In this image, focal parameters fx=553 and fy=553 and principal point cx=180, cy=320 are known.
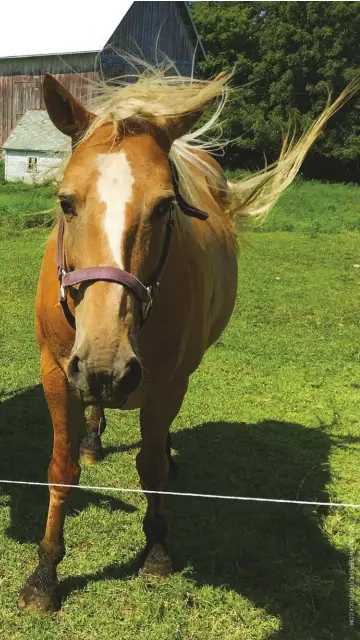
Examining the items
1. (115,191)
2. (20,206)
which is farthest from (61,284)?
(20,206)

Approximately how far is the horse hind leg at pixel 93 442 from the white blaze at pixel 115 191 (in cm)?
224

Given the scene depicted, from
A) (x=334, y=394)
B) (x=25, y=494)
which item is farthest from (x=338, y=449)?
(x=25, y=494)

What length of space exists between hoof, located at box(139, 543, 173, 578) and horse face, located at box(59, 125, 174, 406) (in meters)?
1.36

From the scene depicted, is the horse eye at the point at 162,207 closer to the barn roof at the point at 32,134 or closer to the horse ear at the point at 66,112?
the horse ear at the point at 66,112

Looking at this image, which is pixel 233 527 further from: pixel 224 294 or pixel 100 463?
pixel 224 294

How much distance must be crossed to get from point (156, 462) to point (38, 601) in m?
0.78

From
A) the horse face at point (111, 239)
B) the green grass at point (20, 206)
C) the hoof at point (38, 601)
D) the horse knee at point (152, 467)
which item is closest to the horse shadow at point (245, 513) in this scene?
the hoof at point (38, 601)

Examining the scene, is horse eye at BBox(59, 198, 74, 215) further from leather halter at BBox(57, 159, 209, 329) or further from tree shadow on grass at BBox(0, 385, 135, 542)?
tree shadow on grass at BBox(0, 385, 135, 542)

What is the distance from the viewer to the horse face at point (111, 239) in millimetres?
1525

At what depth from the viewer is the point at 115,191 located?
163 cm

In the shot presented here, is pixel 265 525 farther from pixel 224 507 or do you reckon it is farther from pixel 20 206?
pixel 20 206

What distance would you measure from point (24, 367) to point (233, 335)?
2398 millimetres

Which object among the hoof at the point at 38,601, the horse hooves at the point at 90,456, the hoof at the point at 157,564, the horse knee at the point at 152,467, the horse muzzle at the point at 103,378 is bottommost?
the horse hooves at the point at 90,456

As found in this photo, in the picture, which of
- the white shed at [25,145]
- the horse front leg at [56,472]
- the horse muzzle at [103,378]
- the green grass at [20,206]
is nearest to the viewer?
the horse muzzle at [103,378]
